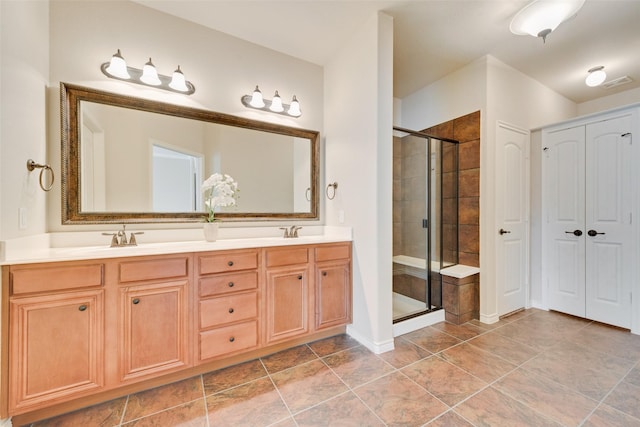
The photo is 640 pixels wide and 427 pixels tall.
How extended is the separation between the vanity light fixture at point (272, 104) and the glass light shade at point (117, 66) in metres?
0.89

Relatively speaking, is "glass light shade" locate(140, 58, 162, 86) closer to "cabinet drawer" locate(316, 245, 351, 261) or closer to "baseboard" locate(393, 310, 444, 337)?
"cabinet drawer" locate(316, 245, 351, 261)

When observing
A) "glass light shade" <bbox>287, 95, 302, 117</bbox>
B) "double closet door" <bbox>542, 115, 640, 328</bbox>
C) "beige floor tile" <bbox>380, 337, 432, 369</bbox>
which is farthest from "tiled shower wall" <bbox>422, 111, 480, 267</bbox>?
"glass light shade" <bbox>287, 95, 302, 117</bbox>

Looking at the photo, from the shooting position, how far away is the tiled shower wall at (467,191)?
9.12 feet

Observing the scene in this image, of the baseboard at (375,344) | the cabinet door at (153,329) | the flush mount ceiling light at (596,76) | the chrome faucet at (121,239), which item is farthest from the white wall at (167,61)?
the flush mount ceiling light at (596,76)

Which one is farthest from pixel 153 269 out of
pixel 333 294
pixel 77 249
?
pixel 333 294

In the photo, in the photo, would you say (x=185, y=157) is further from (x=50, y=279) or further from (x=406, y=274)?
(x=406, y=274)

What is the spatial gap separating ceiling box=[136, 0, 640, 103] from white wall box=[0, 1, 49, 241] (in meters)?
0.80

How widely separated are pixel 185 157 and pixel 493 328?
3.32m

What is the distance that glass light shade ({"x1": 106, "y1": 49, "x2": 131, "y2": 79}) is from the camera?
6.10 ft

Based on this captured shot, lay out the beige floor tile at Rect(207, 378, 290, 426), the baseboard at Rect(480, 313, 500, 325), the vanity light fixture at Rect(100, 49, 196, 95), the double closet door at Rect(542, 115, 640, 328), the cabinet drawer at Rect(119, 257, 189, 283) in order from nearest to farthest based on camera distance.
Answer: the beige floor tile at Rect(207, 378, 290, 426) → the cabinet drawer at Rect(119, 257, 189, 283) → the vanity light fixture at Rect(100, 49, 196, 95) → the double closet door at Rect(542, 115, 640, 328) → the baseboard at Rect(480, 313, 500, 325)

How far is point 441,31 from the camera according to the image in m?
2.35

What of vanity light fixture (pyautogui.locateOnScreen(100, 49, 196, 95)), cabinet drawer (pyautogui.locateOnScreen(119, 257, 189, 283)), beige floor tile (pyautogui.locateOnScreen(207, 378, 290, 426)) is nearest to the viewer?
beige floor tile (pyautogui.locateOnScreen(207, 378, 290, 426))

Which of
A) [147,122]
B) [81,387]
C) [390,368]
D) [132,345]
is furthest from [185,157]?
[390,368]

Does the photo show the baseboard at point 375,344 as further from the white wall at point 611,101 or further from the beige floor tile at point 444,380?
the white wall at point 611,101
